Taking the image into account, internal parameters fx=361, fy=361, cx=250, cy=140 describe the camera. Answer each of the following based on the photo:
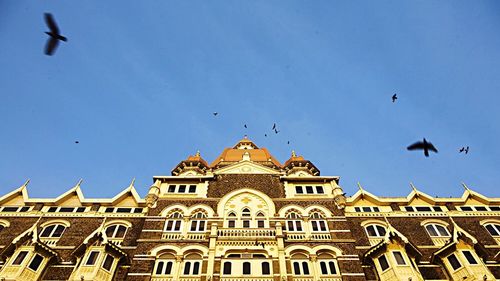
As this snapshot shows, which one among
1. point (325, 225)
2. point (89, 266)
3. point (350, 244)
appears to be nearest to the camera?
point (89, 266)

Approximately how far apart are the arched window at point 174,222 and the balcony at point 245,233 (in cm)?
309

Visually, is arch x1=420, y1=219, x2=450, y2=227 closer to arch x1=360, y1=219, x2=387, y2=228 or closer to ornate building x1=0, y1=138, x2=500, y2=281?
Result: ornate building x1=0, y1=138, x2=500, y2=281

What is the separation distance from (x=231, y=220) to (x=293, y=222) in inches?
166

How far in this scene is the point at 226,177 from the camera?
1121 inches

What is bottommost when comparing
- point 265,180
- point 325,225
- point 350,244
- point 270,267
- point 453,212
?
point 270,267

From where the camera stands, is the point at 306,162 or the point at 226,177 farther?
the point at 306,162

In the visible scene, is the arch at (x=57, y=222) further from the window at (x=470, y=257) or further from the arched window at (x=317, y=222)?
the window at (x=470, y=257)

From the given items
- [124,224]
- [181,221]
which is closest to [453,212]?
[181,221]

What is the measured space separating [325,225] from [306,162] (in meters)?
8.93

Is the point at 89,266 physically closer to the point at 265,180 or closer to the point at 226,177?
the point at 226,177

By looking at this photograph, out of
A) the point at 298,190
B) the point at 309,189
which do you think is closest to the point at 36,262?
the point at 298,190

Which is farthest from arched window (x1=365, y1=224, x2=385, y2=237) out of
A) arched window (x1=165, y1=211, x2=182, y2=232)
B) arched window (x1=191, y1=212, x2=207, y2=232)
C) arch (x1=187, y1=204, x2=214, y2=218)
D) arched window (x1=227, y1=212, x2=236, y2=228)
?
arched window (x1=165, y1=211, x2=182, y2=232)

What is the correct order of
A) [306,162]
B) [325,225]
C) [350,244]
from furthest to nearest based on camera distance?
[306,162], [325,225], [350,244]

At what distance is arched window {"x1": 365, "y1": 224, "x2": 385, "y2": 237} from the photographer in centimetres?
2482
